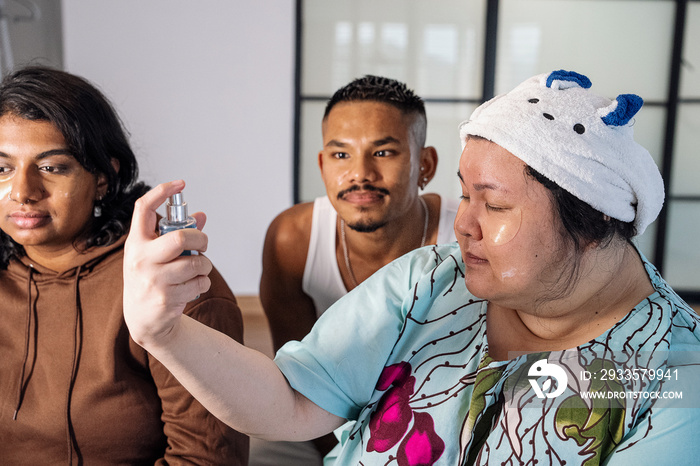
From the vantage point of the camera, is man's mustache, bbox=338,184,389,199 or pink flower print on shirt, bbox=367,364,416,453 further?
man's mustache, bbox=338,184,389,199

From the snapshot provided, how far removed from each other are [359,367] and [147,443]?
48cm

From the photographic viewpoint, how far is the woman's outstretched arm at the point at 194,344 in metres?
0.68

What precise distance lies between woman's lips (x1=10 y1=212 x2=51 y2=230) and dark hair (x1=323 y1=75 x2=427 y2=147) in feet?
2.80

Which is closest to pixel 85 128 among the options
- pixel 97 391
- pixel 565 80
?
pixel 97 391

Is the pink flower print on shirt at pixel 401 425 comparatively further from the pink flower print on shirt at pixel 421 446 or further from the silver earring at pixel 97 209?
the silver earring at pixel 97 209

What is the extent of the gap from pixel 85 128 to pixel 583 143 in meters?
0.90

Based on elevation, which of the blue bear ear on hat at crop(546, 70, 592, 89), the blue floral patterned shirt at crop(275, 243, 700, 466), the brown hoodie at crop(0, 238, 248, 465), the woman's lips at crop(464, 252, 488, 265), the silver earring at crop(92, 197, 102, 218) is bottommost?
the brown hoodie at crop(0, 238, 248, 465)

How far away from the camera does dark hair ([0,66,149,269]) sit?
1.18 meters

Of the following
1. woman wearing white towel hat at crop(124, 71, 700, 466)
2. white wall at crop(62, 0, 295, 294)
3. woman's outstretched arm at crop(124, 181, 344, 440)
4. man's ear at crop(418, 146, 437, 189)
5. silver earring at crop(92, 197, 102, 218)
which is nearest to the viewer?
woman's outstretched arm at crop(124, 181, 344, 440)

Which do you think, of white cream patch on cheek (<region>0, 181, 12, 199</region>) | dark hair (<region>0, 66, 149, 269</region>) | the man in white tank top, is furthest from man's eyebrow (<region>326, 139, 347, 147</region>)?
white cream patch on cheek (<region>0, 181, 12, 199</region>)

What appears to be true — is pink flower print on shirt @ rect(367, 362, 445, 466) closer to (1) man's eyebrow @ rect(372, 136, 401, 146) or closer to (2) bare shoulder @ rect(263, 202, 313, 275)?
(1) man's eyebrow @ rect(372, 136, 401, 146)

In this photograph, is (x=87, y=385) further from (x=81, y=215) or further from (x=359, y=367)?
(x=359, y=367)

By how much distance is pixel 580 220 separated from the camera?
826 millimetres

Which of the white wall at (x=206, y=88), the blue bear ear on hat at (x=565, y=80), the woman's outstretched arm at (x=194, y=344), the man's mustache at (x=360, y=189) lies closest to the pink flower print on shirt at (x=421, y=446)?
the woman's outstretched arm at (x=194, y=344)
